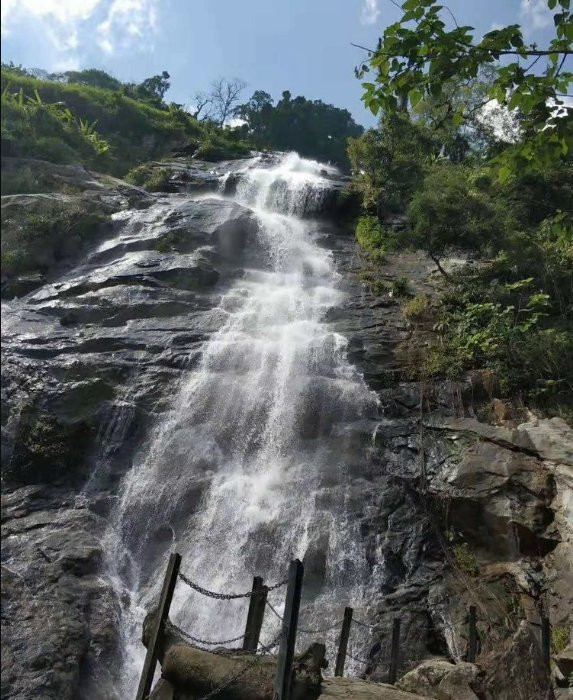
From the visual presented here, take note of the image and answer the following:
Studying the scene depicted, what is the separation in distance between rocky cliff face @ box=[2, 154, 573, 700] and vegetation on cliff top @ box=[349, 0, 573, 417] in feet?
3.91

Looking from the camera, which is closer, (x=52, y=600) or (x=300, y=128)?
(x=52, y=600)

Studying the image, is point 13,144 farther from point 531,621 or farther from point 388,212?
point 531,621

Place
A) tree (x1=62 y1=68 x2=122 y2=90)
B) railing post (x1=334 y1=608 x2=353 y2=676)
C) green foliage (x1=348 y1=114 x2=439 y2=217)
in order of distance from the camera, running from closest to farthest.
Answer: railing post (x1=334 y1=608 x2=353 y2=676)
green foliage (x1=348 y1=114 x2=439 y2=217)
tree (x1=62 y1=68 x2=122 y2=90)

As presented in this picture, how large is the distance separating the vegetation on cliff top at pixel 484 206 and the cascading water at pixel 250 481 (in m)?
2.95

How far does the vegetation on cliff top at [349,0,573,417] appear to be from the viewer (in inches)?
199

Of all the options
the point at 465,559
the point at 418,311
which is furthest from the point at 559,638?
the point at 418,311

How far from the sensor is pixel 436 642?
9469 mm

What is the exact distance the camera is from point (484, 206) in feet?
57.9

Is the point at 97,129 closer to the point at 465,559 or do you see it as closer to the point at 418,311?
the point at 418,311

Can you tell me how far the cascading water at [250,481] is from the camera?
10.2 meters

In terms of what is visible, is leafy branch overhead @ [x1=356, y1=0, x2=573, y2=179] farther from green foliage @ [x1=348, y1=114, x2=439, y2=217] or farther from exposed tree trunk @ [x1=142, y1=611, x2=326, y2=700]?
green foliage @ [x1=348, y1=114, x2=439, y2=217]

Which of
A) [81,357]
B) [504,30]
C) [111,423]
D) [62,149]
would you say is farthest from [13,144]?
[504,30]

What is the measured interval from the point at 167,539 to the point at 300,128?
4176cm

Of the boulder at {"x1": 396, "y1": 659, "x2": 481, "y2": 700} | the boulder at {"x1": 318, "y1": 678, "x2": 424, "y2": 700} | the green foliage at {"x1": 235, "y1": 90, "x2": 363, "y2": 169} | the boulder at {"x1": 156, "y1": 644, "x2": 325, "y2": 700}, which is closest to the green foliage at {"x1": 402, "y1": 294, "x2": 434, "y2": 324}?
the boulder at {"x1": 396, "y1": 659, "x2": 481, "y2": 700}
